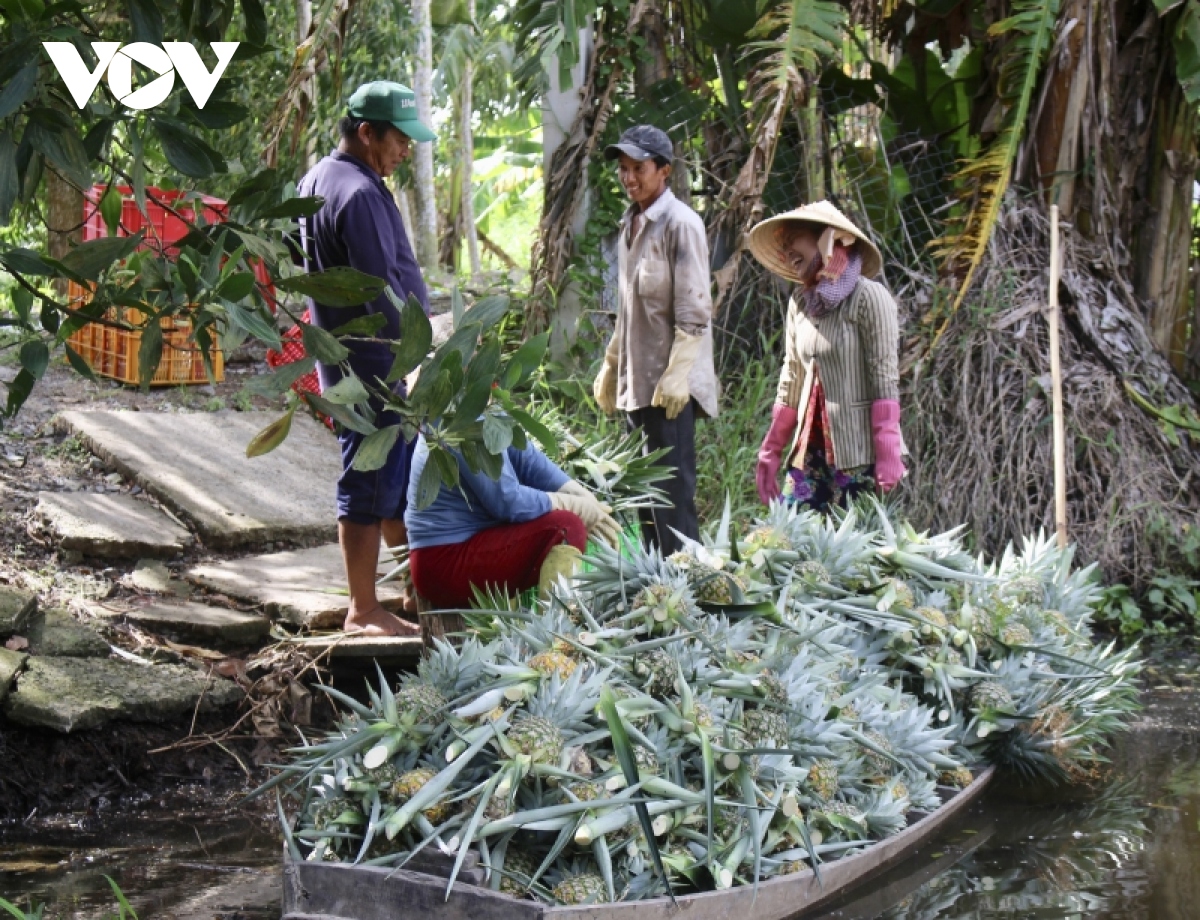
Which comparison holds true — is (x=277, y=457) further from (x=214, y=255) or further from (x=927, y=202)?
(x=214, y=255)

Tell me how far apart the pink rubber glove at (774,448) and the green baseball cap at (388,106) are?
76.8 inches

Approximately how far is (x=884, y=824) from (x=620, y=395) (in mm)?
2810

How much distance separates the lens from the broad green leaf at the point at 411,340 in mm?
2436

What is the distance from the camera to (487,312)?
266 cm

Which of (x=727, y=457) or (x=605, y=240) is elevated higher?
(x=605, y=240)

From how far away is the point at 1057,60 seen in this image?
8.38 metres

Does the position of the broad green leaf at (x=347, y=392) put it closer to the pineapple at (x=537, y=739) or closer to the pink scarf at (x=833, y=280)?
the pineapple at (x=537, y=739)

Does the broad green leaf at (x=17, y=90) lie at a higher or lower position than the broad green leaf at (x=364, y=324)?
higher

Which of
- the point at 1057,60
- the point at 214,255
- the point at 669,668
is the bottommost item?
the point at 669,668

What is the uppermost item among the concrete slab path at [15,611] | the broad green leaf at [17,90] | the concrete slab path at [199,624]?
the broad green leaf at [17,90]

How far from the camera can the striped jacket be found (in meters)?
5.70

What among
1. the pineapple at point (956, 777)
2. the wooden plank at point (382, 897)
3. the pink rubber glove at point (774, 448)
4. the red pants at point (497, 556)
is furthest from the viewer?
the pink rubber glove at point (774, 448)

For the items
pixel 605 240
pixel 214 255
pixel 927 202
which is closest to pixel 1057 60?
pixel 927 202

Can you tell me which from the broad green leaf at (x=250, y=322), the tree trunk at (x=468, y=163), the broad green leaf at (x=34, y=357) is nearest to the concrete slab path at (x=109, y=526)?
the broad green leaf at (x=34, y=357)
